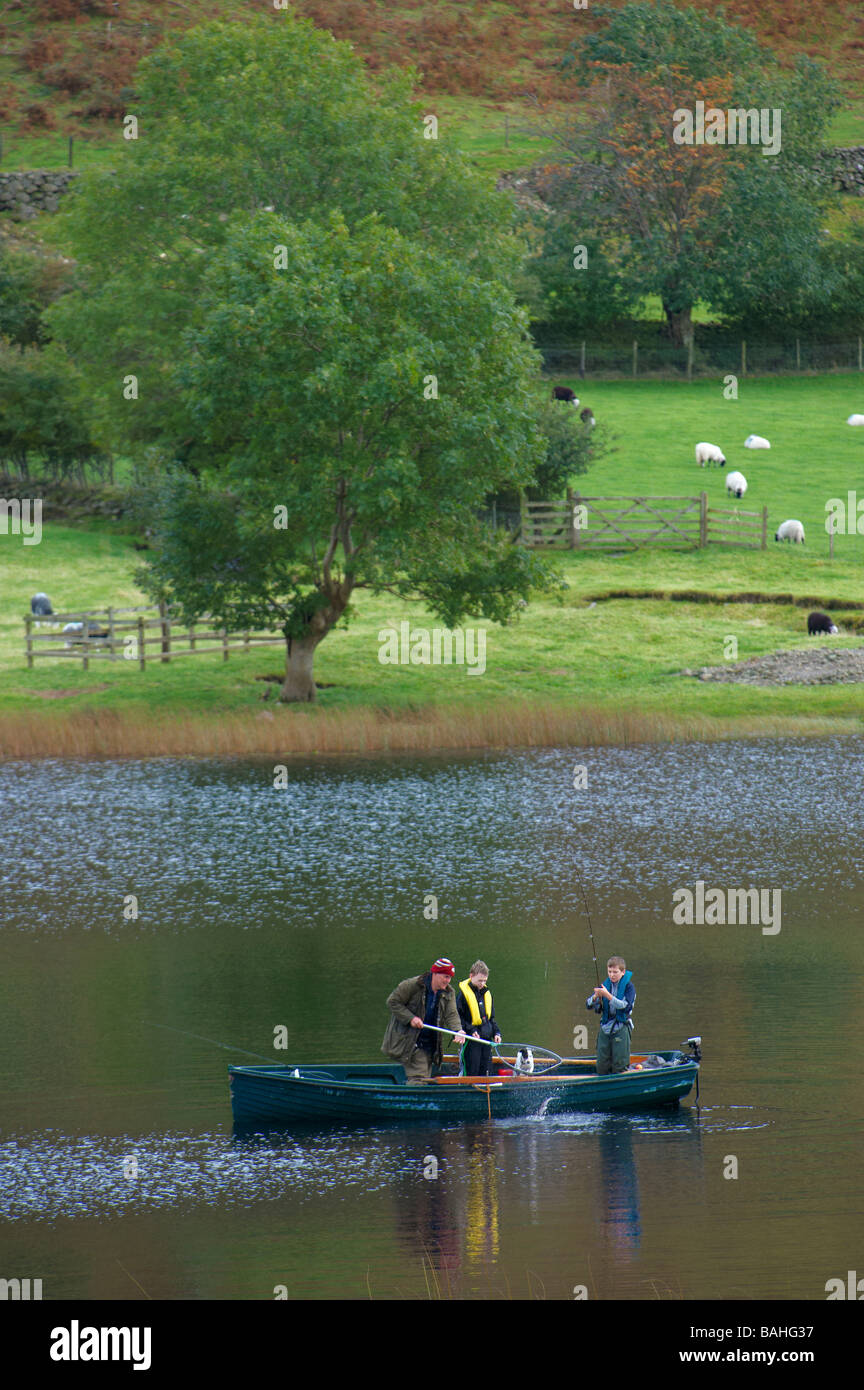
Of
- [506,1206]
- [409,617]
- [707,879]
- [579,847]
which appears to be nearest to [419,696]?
[409,617]

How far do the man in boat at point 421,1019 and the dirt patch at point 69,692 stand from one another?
96.4ft

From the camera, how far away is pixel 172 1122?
878 inches

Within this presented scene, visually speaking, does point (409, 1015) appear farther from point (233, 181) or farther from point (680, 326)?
point (680, 326)

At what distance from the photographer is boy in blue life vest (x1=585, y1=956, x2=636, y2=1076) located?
22.3 m

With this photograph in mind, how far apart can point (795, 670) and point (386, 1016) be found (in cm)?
2848

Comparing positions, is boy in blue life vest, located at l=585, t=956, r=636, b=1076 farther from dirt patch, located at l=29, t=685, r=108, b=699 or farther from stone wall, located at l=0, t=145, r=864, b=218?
stone wall, located at l=0, t=145, r=864, b=218

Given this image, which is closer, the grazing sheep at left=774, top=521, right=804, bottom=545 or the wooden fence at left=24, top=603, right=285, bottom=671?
the wooden fence at left=24, top=603, right=285, bottom=671

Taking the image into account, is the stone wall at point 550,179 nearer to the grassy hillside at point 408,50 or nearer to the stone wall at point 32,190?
the grassy hillside at point 408,50

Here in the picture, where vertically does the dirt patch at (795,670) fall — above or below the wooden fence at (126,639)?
below

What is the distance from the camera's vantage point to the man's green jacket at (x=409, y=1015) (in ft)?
74.4

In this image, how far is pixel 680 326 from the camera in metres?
91.7

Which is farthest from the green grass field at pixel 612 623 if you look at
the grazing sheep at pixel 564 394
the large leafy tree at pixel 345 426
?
the large leafy tree at pixel 345 426

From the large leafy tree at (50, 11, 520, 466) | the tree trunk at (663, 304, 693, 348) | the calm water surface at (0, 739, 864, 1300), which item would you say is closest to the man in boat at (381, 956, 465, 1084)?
the calm water surface at (0, 739, 864, 1300)

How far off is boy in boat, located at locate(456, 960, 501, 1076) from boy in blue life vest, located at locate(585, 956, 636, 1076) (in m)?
1.45
